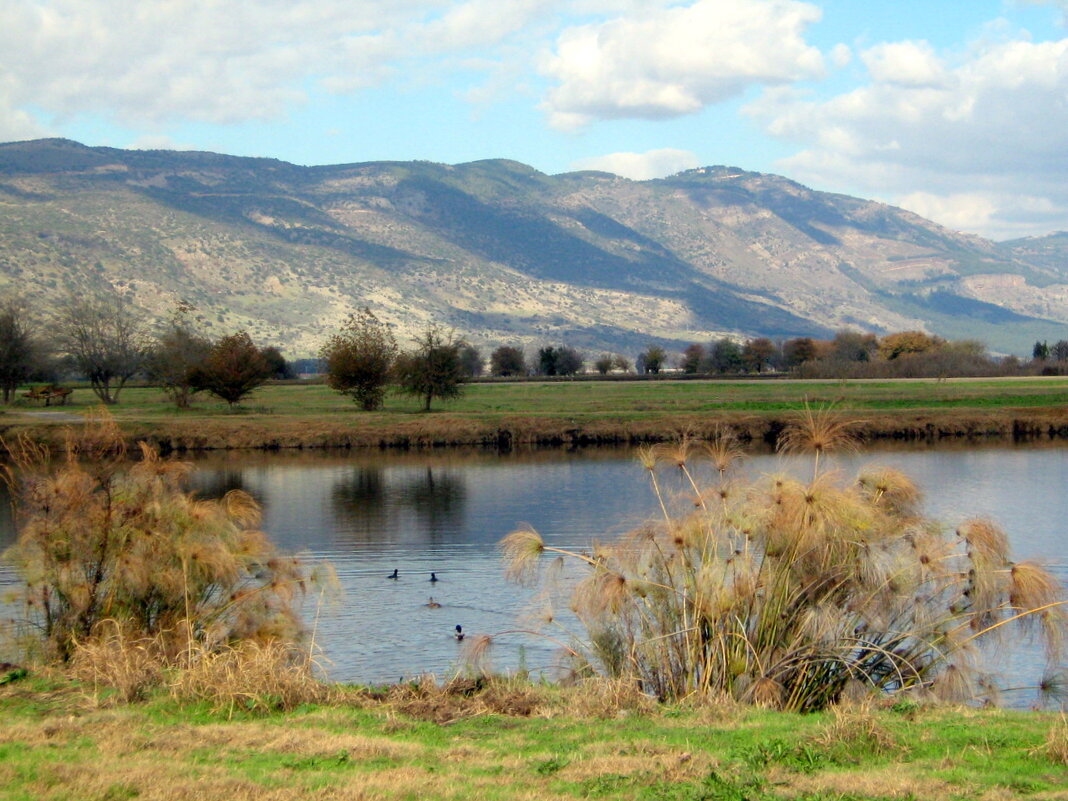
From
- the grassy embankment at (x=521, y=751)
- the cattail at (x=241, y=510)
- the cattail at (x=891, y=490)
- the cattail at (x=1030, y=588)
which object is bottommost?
the grassy embankment at (x=521, y=751)

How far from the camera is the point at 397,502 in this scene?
1483 inches

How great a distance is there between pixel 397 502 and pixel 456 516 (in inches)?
170

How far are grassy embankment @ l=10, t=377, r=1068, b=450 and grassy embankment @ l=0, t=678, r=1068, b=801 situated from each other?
134ft

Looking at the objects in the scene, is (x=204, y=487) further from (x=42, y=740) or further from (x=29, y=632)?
(x=42, y=740)

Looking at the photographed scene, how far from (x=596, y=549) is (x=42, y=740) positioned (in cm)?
595

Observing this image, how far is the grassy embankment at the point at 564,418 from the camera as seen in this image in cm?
5600

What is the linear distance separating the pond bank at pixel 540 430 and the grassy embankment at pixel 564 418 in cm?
5

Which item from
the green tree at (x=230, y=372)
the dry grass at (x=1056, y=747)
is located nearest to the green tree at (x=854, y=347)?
the green tree at (x=230, y=372)

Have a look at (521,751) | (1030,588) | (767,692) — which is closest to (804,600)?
(767,692)

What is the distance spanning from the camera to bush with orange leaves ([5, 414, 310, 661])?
14.0 m

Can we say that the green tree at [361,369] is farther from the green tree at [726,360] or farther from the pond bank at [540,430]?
the green tree at [726,360]

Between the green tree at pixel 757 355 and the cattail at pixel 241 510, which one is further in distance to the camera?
the green tree at pixel 757 355

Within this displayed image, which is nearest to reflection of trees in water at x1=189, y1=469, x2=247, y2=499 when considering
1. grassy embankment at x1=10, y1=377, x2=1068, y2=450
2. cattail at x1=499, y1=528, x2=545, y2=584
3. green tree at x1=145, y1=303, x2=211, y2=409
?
grassy embankment at x1=10, y1=377, x2=1068, y2=450

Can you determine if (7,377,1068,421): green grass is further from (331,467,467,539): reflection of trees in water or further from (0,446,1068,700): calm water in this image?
(331,467,467,539): reflection of trees in water
